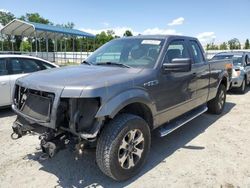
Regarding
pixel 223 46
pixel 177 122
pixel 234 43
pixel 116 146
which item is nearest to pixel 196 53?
pixel 177 122

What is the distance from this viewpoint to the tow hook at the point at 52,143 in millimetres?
3137

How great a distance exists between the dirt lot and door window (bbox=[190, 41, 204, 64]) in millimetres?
1494

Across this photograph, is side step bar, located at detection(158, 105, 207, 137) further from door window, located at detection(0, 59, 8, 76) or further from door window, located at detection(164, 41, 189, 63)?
door window, located at detection(0, 59, 8, 76)

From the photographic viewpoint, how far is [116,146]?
318 centimetres

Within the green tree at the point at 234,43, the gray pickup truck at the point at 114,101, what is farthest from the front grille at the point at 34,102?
the green tree at the point at 234,43

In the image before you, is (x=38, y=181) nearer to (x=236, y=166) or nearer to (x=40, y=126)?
(x=40, y=126)

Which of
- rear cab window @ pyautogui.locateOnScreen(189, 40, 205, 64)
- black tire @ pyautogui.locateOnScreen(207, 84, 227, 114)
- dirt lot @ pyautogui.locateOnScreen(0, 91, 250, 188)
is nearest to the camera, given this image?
dirt lot @ pyautogui.locateOnScreen(0, 91, 250, 188)

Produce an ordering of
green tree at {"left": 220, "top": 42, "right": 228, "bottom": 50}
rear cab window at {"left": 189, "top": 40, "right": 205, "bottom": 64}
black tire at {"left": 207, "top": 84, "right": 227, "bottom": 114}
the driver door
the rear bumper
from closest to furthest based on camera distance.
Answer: the driver door
rear cab window at {"left": 189, "top": 40, "right": 205, "bottom": 64}
black tire at {"left": 207, "top": 84, "right": 227, "bottom": 114}
the rear bumper
green tree at {"left": 220, "top": 42, "right": 228, "bottom": 50}

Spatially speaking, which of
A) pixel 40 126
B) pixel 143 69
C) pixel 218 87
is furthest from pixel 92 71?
pixel 218 87

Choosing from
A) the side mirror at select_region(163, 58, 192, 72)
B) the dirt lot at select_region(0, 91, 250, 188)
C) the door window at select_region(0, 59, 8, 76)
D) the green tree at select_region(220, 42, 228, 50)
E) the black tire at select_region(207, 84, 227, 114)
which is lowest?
the dirt lot at select_region(0, 91, 250, 188)

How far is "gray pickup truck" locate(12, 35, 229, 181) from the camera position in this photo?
3.03 meters

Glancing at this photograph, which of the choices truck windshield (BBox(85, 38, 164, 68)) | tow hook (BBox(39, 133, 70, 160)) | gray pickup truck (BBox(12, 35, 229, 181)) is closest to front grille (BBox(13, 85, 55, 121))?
gray pickup truck (BBox(12, 35, 229, 181))

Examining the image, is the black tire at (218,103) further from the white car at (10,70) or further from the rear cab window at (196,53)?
the white car at (10,70)

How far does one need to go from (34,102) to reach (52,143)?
650mm
